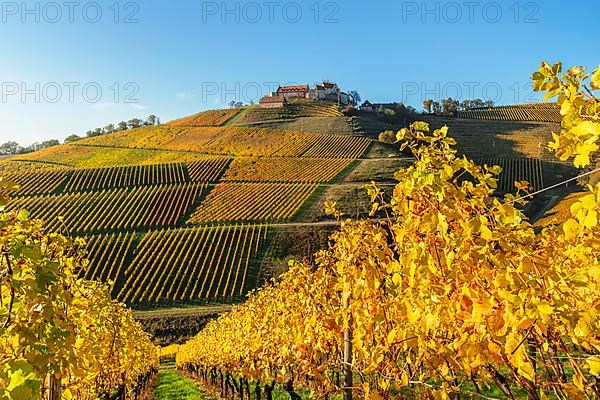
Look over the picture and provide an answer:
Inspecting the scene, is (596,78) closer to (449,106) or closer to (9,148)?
(449,106)

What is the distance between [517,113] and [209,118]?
3109 inches

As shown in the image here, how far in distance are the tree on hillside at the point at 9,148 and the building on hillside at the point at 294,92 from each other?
83.3 m

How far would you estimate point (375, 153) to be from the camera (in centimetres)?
7450

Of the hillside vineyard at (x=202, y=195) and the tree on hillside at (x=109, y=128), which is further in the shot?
the tree on hillside at (x=109, y=128)

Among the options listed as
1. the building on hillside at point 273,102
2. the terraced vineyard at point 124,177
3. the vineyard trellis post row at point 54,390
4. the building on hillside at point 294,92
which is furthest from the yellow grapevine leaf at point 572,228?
the building on hillside at point 294,92

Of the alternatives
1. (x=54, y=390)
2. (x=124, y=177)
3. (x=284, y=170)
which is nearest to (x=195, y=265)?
(x=284, y=170)

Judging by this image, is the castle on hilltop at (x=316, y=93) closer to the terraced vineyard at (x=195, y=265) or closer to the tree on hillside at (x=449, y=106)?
the tree on hillside at (x=449, y=106)

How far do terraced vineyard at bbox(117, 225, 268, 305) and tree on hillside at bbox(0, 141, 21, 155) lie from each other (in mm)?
128757

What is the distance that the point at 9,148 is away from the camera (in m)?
150

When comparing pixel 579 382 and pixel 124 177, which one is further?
pixel 124 177

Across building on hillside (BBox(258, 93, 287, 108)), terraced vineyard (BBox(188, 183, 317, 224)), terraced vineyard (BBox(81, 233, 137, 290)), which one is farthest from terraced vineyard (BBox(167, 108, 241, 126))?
terraced vineyard (BBox(81, 233, 137, 290))

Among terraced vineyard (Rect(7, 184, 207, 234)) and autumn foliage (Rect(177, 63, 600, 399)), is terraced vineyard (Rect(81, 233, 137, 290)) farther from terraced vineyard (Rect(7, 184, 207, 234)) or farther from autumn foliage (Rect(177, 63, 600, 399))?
autumn foliage (Rect(177, 63, 600, 399))

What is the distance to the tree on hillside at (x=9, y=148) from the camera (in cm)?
14838

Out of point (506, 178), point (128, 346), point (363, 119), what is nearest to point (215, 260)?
point (128, 346)
